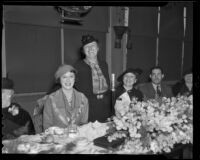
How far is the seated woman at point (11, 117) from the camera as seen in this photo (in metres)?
1.73

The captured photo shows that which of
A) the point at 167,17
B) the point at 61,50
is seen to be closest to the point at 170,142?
the point at 167,17

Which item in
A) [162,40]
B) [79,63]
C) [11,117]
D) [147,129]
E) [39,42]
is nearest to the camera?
[147,129]

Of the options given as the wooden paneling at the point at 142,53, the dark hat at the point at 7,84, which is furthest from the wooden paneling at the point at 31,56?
the wooden paneling at the point at 142,53

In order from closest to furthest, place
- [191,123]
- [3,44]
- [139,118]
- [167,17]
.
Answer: [139,118] → [191,123] → [3,44] → [167,17]

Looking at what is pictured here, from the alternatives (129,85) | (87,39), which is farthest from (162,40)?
(87,39)

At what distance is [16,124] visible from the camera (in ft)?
5.86

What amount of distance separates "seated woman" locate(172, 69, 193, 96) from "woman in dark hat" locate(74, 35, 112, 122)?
50 cm

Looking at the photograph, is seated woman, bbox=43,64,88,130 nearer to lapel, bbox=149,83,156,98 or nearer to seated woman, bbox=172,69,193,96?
lapel, bbox=149,83,156,98

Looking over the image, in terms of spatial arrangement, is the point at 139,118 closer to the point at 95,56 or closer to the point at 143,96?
the point at 143,96

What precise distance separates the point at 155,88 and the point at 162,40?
0.43 metres

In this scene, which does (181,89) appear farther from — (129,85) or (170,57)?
(129,85)

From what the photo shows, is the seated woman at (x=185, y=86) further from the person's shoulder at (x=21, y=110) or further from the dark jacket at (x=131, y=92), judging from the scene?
the person's shoulder at (x=21, y=110)

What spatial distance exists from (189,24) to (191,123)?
73cm

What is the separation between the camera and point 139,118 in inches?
59.3
